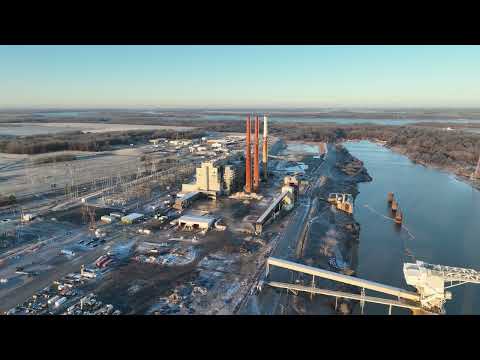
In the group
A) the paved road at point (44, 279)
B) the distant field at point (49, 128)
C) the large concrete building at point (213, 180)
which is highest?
the distant field at point (49, 128)

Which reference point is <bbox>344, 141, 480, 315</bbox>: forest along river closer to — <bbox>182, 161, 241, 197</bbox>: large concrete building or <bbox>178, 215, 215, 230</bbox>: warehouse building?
<bbox>178, 215, 215, 230</bbox>: warehouse building

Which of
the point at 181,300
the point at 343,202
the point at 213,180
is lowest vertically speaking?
the point at 181,300

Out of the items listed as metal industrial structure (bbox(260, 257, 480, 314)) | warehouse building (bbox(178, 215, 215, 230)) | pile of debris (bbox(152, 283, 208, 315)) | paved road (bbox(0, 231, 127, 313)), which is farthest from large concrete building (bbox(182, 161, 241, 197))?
metal industrial structure (bbox(260, 257, 480, 314))

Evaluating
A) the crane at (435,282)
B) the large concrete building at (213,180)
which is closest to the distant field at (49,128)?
the large concrete building at (213,180)

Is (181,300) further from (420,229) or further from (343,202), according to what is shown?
(420,229)

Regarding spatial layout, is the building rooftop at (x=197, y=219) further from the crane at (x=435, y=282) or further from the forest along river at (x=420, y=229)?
the crane at (x=435, y=282)

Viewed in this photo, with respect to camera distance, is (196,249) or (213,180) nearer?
(196,249)

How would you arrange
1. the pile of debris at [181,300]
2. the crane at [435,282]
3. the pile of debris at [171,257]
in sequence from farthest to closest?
the pile of debris at [171,257] < the crane at [435,282] < the pile of debris at [181,300]

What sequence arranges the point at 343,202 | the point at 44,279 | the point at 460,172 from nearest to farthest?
the point at 44,279 < the point at 343,202 < the point at 460,172

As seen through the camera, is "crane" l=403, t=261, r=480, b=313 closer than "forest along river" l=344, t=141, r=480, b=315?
Yes

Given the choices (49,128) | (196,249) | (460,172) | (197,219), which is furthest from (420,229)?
(49,128)
